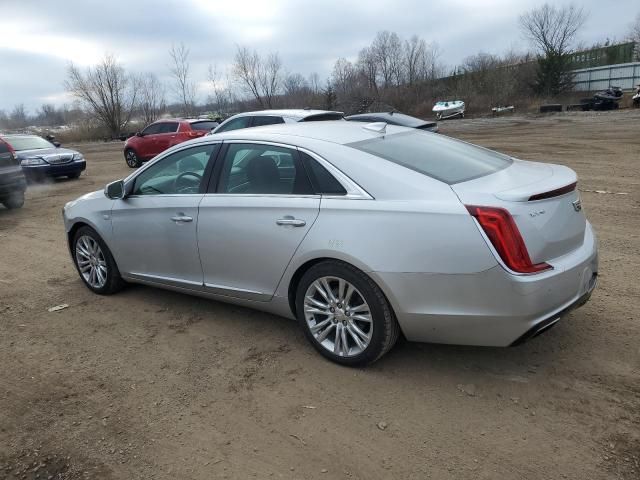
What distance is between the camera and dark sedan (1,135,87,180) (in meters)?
14.6

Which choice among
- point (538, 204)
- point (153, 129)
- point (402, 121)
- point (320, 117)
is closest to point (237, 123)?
point (320, 117)

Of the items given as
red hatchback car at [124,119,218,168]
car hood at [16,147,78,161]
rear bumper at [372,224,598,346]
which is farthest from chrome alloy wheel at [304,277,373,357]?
car hood at [16,147,78,161]

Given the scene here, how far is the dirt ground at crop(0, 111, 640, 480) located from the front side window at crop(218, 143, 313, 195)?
3.74ft

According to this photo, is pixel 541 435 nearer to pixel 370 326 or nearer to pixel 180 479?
pixel 370 326

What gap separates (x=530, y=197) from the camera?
2.90m

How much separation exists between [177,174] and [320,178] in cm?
155

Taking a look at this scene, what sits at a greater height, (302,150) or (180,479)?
(302,150)

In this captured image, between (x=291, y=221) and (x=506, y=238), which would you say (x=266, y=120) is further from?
(x=506, y=238)

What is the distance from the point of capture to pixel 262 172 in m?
3.80

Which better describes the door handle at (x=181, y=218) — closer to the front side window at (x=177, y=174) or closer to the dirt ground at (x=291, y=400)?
the front side window at (x=177, y=174)

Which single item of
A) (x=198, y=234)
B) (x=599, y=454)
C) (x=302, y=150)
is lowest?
(x=599, y=454)

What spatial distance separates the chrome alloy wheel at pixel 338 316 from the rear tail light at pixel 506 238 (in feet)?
2.84

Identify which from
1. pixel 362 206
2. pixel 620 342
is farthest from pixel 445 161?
pixel 620 342

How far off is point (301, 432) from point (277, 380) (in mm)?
569
